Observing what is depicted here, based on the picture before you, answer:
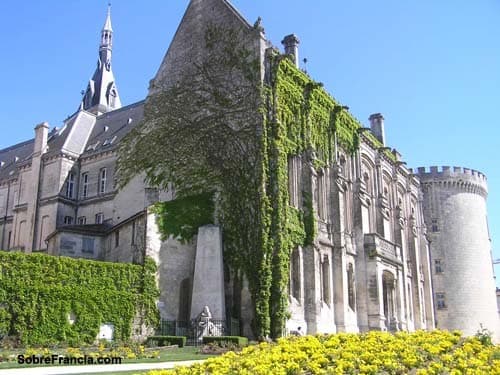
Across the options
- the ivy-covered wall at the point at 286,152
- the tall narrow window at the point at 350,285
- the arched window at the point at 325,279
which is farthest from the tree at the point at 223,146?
the tall narrow window at the point at 350,285

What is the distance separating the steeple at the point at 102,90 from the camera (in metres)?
81.7

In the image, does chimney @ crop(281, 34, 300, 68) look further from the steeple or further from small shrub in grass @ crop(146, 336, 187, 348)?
the steeple

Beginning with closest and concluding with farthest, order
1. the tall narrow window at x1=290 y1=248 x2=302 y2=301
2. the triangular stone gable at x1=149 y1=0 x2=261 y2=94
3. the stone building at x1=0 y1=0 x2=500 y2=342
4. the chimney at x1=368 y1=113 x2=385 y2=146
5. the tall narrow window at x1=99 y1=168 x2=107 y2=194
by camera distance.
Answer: the stone building at x1=0 y1=0 x2=500 y2=342 < the tall narrow window at x1=290 y1=248 x2=302 y2=301 < the triangular stone gable at x1=149 y1=0 x2=261 y2=94 < the tall narrow window at x1=99 y1=168 x2=107 y2=194 < the chimney at x1=368 y1=113 x2=385 y2=146

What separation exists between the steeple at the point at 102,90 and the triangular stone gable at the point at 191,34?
42596mm

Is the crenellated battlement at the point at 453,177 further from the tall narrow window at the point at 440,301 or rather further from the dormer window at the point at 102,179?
the dormer window at the point at 102,179

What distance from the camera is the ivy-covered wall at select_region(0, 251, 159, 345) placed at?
24.0 m

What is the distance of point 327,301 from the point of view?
35.4 m

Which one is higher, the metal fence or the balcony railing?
the balcony railing

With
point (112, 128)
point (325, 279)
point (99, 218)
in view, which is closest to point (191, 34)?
point (112, 128)

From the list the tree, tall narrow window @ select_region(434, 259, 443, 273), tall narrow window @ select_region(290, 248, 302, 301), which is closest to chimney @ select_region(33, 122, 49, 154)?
the tree

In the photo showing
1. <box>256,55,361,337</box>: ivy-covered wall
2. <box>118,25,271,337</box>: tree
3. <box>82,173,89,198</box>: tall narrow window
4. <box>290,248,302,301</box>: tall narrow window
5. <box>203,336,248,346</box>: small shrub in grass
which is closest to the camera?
<box>203,336,248,346</box>: small shrub in grass

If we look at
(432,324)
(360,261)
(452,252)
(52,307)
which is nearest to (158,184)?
(52,307)

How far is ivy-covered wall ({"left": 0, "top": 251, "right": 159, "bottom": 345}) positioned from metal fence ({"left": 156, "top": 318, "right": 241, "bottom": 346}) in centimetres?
76

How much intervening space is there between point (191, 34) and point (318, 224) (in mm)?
15461
